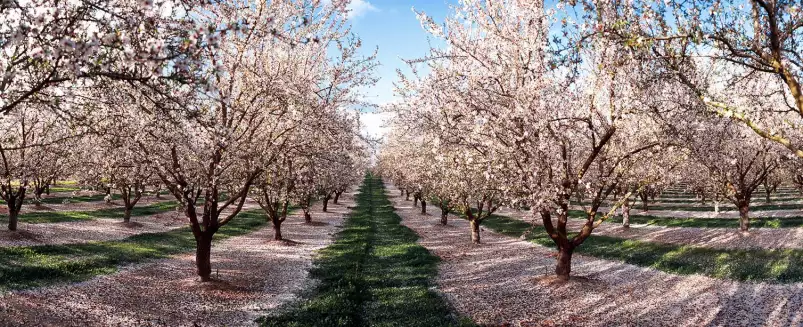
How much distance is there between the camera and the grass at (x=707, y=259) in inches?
813

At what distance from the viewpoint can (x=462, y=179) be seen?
26250mm

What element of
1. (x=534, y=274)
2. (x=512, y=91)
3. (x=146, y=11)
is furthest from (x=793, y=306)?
(x=146, y=11)

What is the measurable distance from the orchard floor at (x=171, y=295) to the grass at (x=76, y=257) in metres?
0.89

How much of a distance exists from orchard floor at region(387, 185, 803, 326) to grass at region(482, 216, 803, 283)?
1.02m

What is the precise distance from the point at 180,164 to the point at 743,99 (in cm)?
1846

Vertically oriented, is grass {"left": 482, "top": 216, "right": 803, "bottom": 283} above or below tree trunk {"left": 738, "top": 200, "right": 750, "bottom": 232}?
below

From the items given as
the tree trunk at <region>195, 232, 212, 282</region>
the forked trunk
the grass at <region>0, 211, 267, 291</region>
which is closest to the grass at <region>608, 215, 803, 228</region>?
the forked trunk

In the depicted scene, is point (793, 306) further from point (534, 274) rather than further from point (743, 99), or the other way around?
point (534, 274)

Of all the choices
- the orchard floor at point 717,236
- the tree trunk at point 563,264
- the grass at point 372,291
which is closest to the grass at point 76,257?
the grass at point 372,291

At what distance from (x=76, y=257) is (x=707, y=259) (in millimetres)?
31377

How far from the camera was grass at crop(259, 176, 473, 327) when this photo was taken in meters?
15.0

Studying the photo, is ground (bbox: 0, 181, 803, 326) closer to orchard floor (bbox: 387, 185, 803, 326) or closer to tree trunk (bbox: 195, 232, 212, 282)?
orchard floor (bbox: 387, 185, 803, 326)

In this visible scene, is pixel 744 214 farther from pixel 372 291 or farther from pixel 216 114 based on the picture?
pixel 216 114

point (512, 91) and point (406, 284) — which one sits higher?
point (512, 91)
